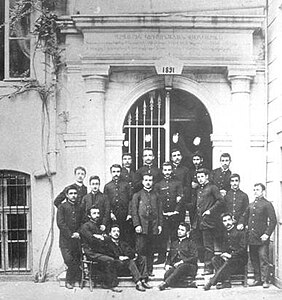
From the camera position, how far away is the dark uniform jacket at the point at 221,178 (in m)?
6.69

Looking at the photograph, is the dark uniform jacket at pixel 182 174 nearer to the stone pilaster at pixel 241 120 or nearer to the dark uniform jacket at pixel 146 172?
the dark uniform jacket at pixel 146 172

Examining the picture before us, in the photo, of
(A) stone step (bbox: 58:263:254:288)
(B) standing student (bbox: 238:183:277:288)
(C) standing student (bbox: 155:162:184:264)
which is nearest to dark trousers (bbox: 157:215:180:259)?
(C) standing student (bbox: 155:162:184:264)

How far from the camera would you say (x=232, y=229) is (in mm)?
6652

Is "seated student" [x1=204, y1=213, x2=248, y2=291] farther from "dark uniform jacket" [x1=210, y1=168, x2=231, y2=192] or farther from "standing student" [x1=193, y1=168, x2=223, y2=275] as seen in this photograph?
"dark uniform jacket" [x1=210, y1=168, x2=231, y2=192]

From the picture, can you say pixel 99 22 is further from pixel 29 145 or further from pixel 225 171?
pixel 225 171

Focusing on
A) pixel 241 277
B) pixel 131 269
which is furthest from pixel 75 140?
pixel 241 277

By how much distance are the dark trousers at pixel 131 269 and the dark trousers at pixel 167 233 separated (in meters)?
0.22

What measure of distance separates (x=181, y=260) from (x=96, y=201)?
0.94 metres

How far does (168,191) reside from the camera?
6.71m

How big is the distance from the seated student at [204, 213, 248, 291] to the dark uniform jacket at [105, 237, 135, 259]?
0.76 metres

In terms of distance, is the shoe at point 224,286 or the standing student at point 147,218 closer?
the shoe at point 224,286

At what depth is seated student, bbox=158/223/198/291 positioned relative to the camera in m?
6.50

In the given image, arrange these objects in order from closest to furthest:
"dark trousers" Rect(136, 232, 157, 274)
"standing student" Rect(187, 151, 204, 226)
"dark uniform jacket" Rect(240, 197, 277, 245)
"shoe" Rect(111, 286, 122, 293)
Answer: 1. "shoe" Rect(111, 286, 122, 293)
2. "dark uniform jacket" Rect(240, 197, 277, 245)
3. "dark trousers" Rect(136, 232, 157, 274)
4. "standing student" Rect(187, 151, 204, 226)

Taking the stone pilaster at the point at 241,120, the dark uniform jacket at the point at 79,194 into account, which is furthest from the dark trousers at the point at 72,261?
the stone pilaster at the point at 241,120
